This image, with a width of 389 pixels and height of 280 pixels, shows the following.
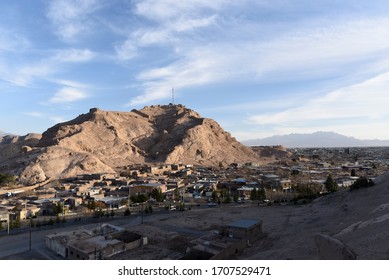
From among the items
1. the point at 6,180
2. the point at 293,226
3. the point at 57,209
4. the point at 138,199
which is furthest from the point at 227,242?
the point at 6,180

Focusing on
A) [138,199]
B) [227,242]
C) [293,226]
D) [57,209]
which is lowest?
[293,226]

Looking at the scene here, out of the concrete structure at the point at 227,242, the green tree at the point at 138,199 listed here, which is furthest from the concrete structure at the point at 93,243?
the green tree at the point at 138,199

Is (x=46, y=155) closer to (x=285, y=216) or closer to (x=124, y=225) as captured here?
(x=124, y=225)

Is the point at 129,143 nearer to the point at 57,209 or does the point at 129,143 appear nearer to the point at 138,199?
the point at 138,199

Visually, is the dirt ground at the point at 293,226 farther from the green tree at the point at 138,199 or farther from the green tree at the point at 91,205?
the green tree at the point at 91,205

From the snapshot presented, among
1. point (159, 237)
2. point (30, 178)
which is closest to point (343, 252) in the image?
point (159, 237)

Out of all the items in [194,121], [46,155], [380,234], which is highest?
[194,121]

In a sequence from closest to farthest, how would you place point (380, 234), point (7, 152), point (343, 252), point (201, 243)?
point (343, 252), point (380, 234), point (201, 243), point (7, 152)

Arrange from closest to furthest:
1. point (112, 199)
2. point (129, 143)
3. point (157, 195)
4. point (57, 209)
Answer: point (57, 209), point (112, 199), point (157, 195), point (129, 143)

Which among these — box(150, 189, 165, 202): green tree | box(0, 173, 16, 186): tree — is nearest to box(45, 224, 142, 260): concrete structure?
box(150, 189, 165, 202): green tree
